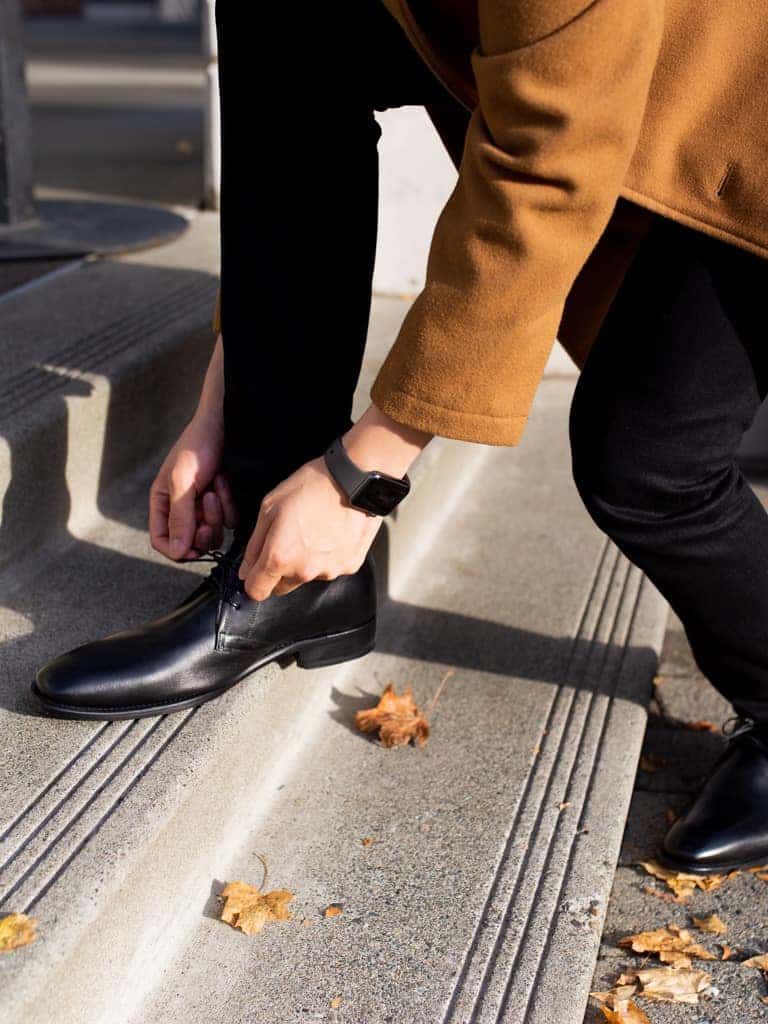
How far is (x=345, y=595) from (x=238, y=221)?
1.85ft

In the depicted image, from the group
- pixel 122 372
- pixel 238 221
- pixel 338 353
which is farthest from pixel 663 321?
pixel 122 372

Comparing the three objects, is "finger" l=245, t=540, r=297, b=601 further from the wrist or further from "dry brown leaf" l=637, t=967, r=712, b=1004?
"dry brown leaf" l=637, t=967, r=712, b=1004

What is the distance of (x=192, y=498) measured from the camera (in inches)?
62.3

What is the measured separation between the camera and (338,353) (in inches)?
62.0

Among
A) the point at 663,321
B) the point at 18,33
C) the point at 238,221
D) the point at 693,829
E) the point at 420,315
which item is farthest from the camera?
the point at 18,33

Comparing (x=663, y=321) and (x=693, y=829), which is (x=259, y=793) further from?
(x=663, y=321)

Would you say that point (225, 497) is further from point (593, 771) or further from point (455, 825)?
point (593, 771)

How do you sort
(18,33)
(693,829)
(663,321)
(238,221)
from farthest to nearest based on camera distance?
1. (18,33)
2. (693,829)
3. (238,221)
4. (663,321)

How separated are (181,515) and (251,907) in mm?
543

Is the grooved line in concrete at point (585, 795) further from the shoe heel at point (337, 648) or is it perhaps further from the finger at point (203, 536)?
the finger at point (203, 536)

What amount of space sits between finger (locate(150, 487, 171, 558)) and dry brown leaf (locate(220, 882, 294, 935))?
479mm

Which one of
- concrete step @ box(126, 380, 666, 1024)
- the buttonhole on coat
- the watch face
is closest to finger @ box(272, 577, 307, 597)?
the watch face

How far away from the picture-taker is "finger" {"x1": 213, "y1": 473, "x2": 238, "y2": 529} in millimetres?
1605

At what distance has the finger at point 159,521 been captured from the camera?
63.2 inches
